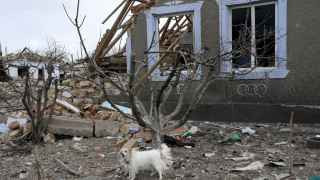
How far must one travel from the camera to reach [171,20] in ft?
42.1

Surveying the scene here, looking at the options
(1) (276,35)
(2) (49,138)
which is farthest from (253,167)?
(2) (49,138)

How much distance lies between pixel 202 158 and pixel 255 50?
362cm

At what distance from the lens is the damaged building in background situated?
927 centimetres

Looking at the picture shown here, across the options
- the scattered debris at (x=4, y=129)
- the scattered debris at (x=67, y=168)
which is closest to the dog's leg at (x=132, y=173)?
the scattered debris at (x=67, y=168)

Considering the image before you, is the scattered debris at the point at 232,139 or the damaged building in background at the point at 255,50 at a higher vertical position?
the damaged building in background at the point at 255,50

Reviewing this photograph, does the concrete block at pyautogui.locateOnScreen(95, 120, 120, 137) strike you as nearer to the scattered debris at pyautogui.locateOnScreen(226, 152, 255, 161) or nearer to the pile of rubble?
the pile of rubble

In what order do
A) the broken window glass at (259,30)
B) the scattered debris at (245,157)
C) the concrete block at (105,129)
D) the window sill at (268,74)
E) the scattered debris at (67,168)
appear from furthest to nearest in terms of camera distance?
1. the broken window glass at (259,30)
2. the window sill at (268,74)
3. the concrete block at (105,129)
4. the scattered debris at (245,157)
5. the scattered debris at (67,168)

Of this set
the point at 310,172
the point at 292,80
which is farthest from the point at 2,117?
the point at 310,172

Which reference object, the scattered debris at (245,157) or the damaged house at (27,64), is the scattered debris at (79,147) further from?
the scattered debris at (245,157)

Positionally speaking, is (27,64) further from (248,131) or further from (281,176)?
(281,176)

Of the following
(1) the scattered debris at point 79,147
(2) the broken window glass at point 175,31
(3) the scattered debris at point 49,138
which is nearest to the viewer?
(1) the scattered debris at point 79,147

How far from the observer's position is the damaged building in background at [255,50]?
9.27 meters

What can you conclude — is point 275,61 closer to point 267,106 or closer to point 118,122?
point 267,106

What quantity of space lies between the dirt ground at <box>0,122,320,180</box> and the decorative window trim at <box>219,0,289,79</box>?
1.35 m
